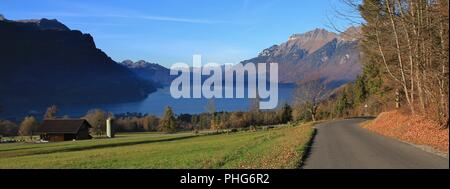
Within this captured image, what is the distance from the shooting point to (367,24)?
3528cm

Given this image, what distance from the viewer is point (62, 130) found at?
109125 millimetres

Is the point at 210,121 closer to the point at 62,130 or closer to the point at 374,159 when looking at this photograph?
the point at 62,130

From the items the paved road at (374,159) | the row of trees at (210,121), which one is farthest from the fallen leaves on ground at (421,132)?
the row of trees at (210,121)

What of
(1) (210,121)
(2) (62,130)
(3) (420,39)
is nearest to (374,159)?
(3) (420,39)

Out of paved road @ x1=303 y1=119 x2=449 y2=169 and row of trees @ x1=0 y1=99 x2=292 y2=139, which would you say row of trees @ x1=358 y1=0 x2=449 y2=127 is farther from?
row of trees @ x1=0 y1=99 x2=292 y2=139

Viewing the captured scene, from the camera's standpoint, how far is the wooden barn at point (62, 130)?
108 metres

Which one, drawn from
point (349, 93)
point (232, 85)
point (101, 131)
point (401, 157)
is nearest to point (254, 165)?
point (401, 157)

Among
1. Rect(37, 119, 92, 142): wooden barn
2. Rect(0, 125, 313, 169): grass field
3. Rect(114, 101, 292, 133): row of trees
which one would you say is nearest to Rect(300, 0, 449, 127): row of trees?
Rect(0, 125, 313, 169): grass field

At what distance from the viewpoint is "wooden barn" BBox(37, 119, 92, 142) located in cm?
10812

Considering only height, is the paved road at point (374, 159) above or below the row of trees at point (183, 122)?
above

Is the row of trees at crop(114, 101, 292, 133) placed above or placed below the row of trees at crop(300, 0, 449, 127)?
below

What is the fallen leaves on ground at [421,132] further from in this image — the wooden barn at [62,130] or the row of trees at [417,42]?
the wooden barn at [62,130]
